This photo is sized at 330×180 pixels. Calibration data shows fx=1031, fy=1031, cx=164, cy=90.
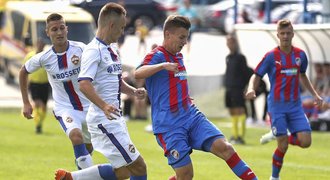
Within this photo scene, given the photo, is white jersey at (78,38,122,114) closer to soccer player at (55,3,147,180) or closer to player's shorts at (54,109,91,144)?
soccer player at (55,3,147,180)

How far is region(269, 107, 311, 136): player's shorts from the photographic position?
14306 mm

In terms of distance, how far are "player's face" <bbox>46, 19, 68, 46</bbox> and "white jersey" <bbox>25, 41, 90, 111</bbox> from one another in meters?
0.18

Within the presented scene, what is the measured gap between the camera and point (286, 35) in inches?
556

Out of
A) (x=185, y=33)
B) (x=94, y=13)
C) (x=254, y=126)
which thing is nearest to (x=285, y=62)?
(x=185, y=33)

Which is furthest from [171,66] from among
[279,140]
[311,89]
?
[279,140]

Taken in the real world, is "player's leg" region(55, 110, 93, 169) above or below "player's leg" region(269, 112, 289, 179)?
above

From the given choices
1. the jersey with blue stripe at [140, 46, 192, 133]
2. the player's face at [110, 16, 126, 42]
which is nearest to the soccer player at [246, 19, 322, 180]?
the jersey with blue stripe at [140, 46, 192, 133]

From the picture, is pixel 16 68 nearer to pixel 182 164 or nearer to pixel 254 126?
pixel 254 126

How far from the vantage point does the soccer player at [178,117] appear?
10.9 meters

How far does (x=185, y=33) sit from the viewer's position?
10984mm

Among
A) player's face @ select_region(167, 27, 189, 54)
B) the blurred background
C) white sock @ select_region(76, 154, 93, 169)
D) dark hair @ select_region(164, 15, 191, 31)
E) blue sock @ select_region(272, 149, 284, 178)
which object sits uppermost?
dark hair @ select_region(164, 15, 191, 31)

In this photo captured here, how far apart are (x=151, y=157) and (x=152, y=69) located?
796cm

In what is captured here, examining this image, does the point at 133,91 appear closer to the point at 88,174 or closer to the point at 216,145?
the point at 88,174

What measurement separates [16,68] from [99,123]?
1030 inches
